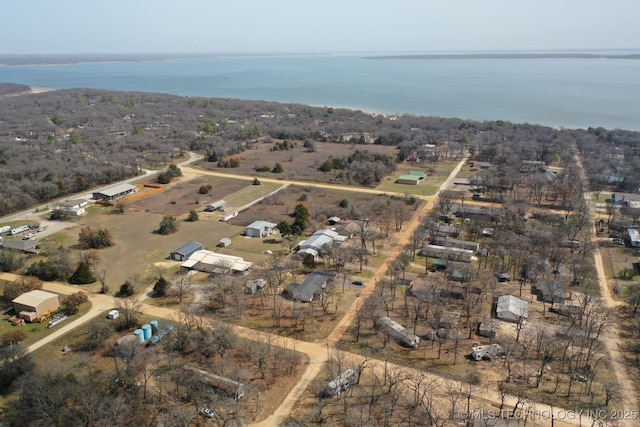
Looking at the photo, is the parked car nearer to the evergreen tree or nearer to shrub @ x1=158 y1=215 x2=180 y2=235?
the evergreen tree

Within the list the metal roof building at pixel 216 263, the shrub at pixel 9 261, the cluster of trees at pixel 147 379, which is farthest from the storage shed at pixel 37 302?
the metal roof building at pixel 216 263

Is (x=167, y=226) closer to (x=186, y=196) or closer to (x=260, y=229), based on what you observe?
(x=260, y=229)

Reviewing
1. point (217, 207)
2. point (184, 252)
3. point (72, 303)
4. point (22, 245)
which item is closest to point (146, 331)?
point (72, 303)

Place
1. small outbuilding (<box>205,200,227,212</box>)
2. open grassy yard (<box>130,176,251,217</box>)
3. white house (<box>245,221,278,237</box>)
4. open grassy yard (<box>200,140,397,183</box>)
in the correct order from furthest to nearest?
open grassy yard (<box>200,140,397,183</box>), open grassy yard (<box>130,176,251,217</box>), small outbuilding (<box>205,200,227,212</box>), white house (<box>245,221,278,237</box>)

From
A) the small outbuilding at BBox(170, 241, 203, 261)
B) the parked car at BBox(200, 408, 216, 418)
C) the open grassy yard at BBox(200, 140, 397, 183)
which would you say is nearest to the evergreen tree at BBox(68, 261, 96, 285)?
the small outbuilding at BBox(170, 241, 203, 261)

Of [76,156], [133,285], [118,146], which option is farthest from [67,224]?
[118,146]

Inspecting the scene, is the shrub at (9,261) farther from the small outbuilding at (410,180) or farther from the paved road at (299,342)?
the small outbuilding at (410,180)
